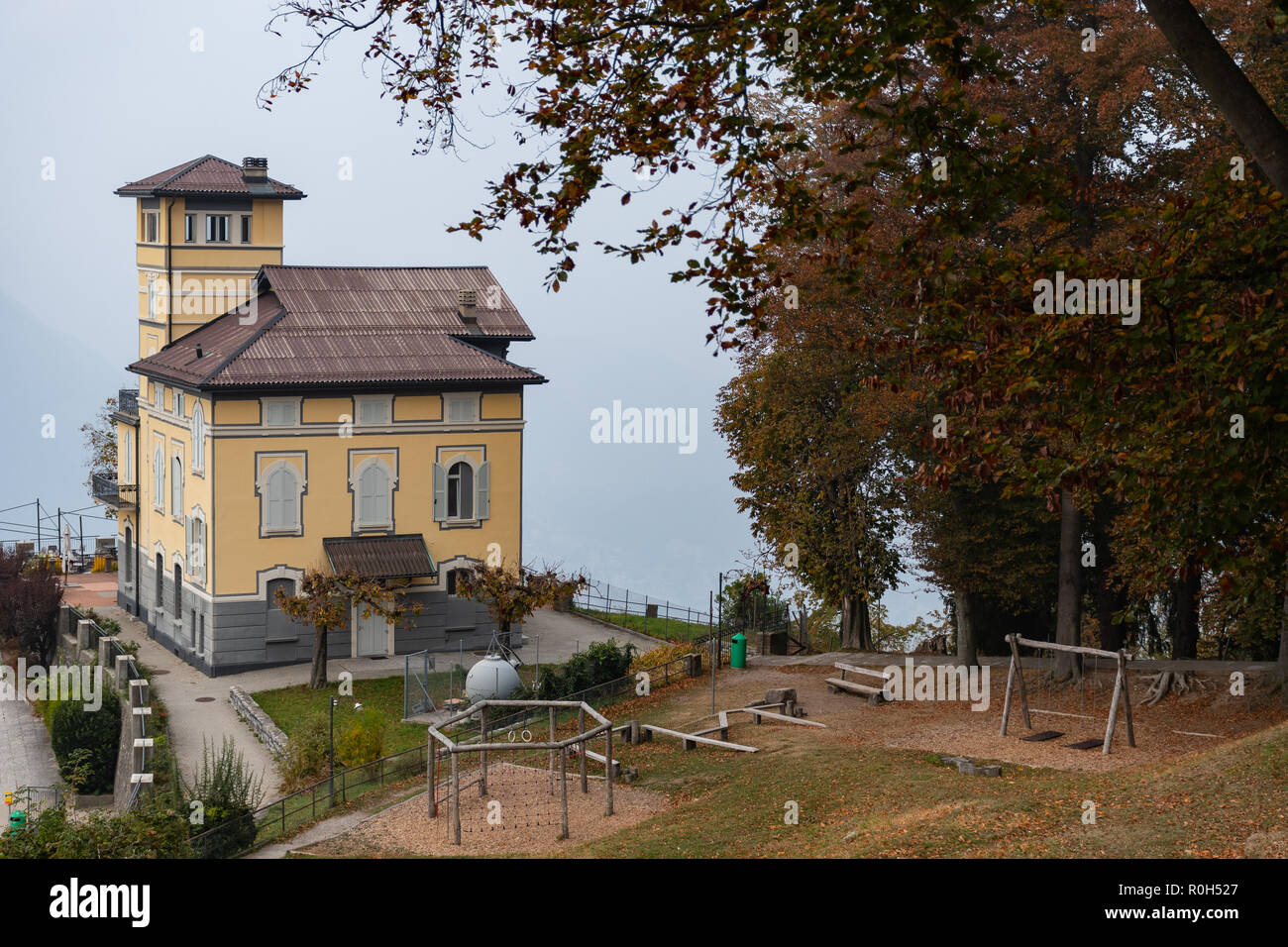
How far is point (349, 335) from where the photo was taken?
138ft

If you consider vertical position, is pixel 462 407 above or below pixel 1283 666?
above

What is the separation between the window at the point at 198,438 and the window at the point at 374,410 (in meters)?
4.49

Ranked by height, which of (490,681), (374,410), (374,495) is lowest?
(490,681)

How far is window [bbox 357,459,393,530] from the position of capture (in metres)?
40.9

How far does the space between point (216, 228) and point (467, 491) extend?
13.7 meters

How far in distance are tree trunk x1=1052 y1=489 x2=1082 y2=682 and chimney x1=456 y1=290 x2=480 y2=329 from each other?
70.9 feet

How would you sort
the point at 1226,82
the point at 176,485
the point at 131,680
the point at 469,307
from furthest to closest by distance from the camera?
the point at 469,307, the point at 176,485, the point at 131,680, the point at 1226,82

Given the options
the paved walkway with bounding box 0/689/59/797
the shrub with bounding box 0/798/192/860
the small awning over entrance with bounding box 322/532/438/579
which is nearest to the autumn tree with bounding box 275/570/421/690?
the small awning over entrance with bounding box 322/532/438/579

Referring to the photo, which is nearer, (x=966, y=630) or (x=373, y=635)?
(x=966, y=630)

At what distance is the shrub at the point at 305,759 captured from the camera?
27.9 meters

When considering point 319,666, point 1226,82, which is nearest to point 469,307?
point 319,666

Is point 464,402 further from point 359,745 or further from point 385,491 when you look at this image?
point 359,745

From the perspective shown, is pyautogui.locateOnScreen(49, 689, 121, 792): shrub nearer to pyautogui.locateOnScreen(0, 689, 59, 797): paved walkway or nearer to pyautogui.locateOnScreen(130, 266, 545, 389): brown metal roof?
pyautogui.locateOnScreen(0, 689, 59, 797): paved walkway

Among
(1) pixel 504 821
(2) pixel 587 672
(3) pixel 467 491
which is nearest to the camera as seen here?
(1) pixel 504 821
